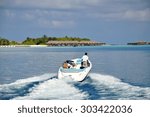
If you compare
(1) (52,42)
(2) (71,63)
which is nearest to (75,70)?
(2) (71,63)

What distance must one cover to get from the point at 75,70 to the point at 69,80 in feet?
0.53

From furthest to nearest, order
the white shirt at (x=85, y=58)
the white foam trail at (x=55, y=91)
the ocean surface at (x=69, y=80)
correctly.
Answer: the white shirt at (x=85, y=58), the ocean surface at (x=69, y=80), the white foam trail at (x=55, y=91)

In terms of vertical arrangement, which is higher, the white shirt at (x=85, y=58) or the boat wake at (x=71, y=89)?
the white shirt at (x=85, y=58)

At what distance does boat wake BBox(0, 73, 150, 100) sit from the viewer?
7184 mm

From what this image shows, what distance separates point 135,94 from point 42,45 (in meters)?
1.46

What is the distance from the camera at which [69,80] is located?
292 inches

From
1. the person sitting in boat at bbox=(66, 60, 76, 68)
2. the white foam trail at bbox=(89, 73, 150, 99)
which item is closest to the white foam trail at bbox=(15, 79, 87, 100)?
the person sitting in boat at bbox=(66, 60, 76, 68)

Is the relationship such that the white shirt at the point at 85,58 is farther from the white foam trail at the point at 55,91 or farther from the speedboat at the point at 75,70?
the white foam trail at the point at 55,91

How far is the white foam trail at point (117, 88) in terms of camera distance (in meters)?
7.18

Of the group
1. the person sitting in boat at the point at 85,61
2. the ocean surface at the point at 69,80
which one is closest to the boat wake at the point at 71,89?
the ocean surface at the point at 69,80

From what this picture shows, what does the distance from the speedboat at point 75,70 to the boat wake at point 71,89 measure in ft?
0.20

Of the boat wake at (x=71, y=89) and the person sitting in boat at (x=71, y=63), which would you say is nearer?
the boat wake at (x=71, y=89)

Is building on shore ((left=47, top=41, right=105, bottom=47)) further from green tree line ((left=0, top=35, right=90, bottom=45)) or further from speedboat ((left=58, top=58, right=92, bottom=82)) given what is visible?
speedboat ((left=58, top=58, right=92, bottom=82))

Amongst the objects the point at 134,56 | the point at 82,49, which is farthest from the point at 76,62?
the point at 134,56
